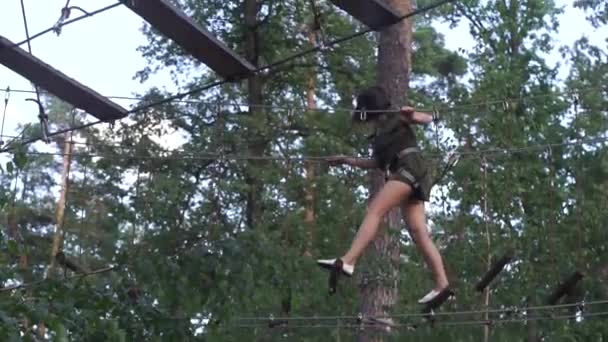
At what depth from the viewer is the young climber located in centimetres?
578

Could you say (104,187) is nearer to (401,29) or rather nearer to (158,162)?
(158,162)

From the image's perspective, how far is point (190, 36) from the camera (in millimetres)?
6930

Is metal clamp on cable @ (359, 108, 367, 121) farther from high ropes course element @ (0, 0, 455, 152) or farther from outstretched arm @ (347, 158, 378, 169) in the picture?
high ropes course element @ (0, 0, 455, 152)

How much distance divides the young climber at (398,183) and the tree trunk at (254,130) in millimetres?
7683

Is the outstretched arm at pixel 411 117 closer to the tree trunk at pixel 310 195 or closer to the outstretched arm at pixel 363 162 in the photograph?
the outstretched arm at pixel 363 162

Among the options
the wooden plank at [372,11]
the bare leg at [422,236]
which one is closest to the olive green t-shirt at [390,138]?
the bare leg at [422,236]

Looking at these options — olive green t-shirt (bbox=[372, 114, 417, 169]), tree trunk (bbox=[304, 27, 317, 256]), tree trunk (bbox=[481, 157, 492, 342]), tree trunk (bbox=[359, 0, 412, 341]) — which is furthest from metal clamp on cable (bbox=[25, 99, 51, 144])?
tree trunk (bbox=[304, 27, 317, 256])

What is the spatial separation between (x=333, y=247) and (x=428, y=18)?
19.0ft

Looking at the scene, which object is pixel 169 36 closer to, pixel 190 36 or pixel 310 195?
pixel 190 36

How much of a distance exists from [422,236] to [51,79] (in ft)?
8.95

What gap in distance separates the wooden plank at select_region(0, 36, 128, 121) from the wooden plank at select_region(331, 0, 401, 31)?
5.66 feet

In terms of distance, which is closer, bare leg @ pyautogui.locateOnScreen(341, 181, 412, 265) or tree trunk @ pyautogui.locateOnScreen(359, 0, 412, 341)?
bare leg @ pyautogui.locateOnScreen(341, 181, 412, 265)

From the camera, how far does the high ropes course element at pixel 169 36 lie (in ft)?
21.7

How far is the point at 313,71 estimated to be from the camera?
15188 mm
